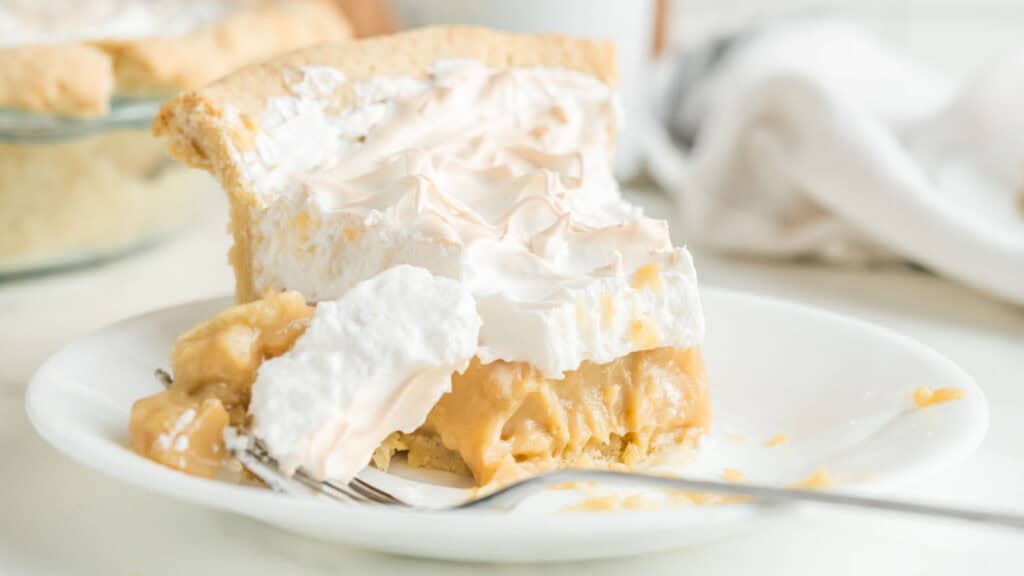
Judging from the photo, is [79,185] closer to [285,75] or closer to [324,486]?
[285,75]

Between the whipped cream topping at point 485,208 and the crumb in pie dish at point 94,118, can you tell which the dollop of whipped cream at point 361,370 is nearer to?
the whipped cream topping at point 485,208

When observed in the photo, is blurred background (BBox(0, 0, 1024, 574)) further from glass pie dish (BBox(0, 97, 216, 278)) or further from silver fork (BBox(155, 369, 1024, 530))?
silver fork (BBox(155, 369, 1024, 530))

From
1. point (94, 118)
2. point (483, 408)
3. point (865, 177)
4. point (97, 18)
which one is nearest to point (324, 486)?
point (483, 408)

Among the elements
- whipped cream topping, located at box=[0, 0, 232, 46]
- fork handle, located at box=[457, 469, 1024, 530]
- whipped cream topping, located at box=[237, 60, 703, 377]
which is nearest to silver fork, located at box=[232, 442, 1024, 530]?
fork handle, located at box=[457, 469, 1024, 530]

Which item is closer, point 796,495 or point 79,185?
point 796,495

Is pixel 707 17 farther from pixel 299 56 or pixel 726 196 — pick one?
pixel 299 56

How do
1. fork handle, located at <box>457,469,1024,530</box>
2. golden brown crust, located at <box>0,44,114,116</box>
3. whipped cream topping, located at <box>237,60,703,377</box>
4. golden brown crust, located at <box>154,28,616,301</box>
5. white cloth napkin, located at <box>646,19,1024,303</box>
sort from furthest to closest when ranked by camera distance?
white cloth napkin, located at <box>646,19,1024,303</box>, golden brown crust, located at <box>0,44,114,116</box>, golden brown crust, located at <box>154,28,616,301</box>, whipped cream topping, located at <box>237,60,703,377</box>, fork handle, located at <box>457,469,1024,530</box>
